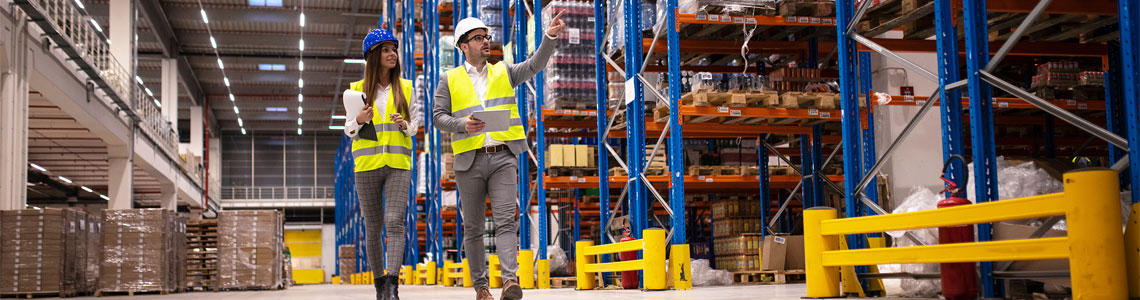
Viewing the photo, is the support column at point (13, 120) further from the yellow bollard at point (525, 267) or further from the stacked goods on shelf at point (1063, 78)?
the stacked goods on shelf at point (1063, 78)

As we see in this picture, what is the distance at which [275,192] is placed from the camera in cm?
4709

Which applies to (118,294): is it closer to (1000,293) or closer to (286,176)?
(1000,293)

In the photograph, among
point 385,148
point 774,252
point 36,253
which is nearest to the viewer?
point 385,148

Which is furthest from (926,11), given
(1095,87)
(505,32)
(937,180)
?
(505,32)

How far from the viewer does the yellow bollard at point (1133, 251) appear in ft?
12.1

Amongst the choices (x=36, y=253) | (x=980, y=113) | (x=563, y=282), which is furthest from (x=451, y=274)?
(x=980, y=113)

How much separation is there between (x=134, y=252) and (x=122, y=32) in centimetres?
1072

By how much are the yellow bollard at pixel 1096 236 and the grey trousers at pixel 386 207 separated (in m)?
3.27

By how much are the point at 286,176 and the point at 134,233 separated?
116 ft

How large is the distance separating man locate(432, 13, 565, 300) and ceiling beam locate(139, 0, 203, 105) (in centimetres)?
2185

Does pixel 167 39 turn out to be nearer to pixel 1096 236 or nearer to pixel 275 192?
pixel 275 192

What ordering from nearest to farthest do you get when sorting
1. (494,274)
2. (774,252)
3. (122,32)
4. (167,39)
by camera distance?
1. (774,252)
2. (494,274)
3. (122,32)
4. (167,39)

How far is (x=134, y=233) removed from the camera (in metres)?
13.1

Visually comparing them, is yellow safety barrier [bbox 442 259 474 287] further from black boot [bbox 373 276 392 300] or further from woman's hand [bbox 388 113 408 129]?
woman's hand [bbox 388 113 408 129]
